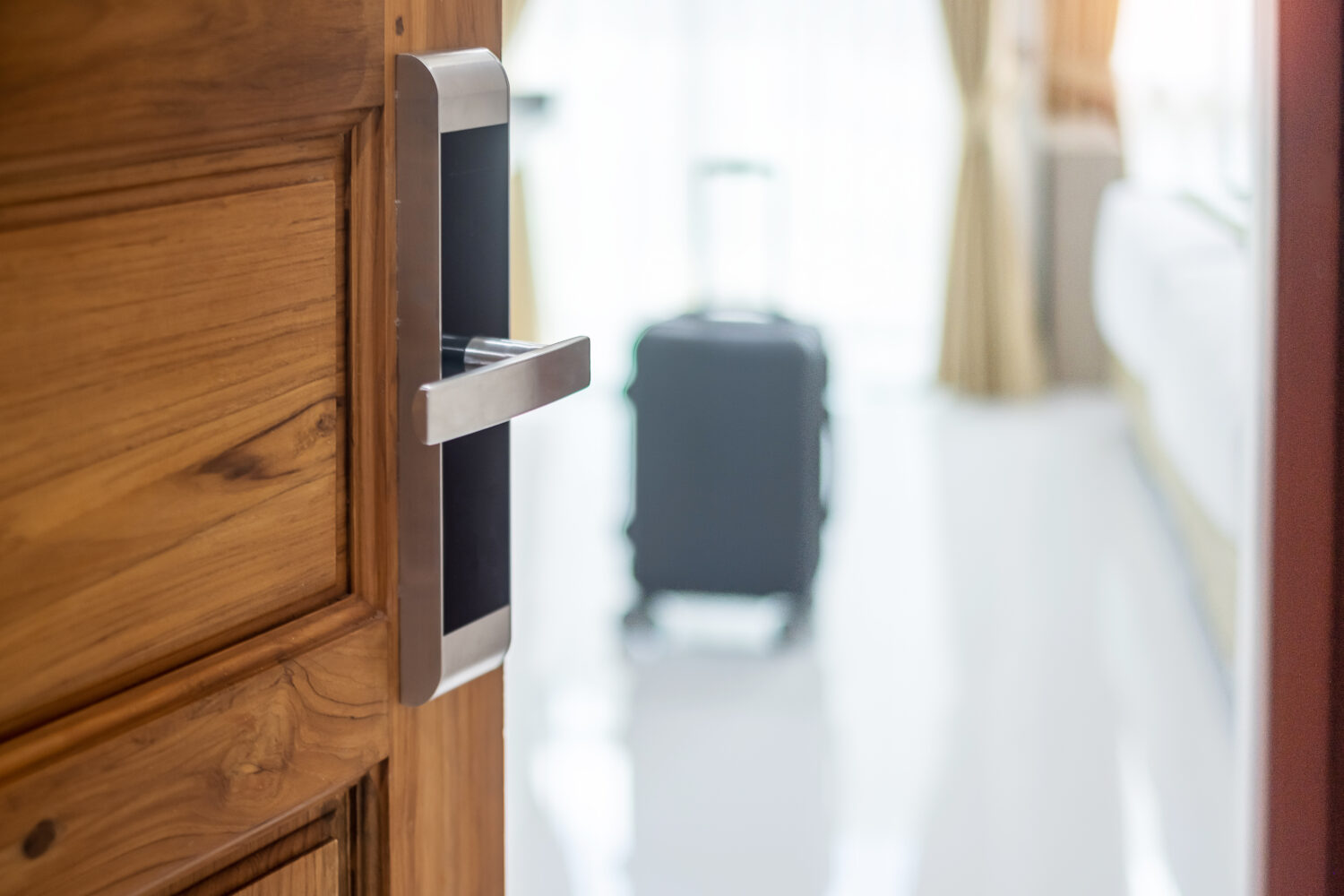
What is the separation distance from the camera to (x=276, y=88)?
660mm

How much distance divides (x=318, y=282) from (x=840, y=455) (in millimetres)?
4246

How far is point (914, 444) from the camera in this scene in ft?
16.3

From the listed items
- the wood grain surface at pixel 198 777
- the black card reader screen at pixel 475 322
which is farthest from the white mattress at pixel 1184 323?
the wood grain surface at pixel 198 777

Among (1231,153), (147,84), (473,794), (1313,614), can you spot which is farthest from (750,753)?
(1231,153)

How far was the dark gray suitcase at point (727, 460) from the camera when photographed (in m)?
3.30

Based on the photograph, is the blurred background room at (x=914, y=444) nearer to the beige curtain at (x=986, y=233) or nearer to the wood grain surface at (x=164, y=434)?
the beige curtain at (x=986, y=233)

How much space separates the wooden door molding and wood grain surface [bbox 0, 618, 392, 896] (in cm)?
75

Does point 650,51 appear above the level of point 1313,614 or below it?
above

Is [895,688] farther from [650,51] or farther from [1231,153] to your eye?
[650,51]

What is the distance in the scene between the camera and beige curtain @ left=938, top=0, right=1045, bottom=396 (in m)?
5.36

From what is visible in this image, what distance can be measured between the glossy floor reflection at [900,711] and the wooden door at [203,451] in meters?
1.76

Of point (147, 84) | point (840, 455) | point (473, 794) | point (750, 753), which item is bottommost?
point (750, 753)

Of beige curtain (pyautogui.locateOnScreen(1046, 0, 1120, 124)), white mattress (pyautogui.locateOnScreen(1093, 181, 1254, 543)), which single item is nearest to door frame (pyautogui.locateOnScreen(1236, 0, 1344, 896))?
white mattress (pyautogui.locateOnScreen(1093, 181, 1254, 543))

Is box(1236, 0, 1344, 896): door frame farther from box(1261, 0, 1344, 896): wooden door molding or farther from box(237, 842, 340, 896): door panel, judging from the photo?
box(237, 842, 340, 896): door panel
